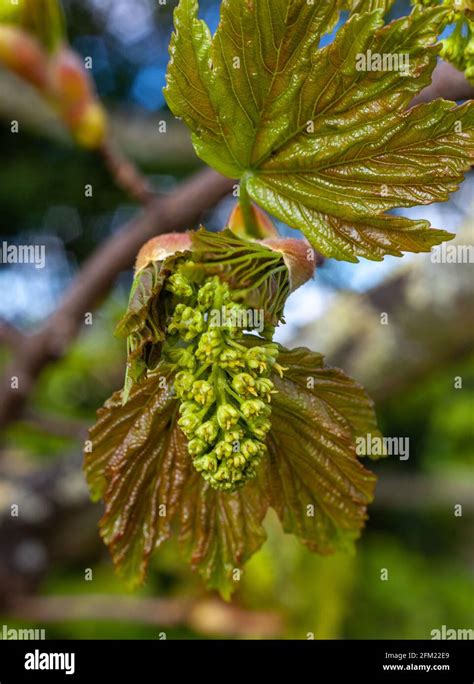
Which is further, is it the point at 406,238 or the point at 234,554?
the point at 234,554

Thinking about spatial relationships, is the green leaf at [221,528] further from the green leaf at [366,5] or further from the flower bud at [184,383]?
the green leaf at [366,5]

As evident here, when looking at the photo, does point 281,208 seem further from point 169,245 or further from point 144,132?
point 144,132

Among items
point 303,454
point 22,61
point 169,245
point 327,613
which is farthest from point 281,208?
point 327,613

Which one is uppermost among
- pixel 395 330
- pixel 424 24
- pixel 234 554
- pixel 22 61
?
pixel 22 61

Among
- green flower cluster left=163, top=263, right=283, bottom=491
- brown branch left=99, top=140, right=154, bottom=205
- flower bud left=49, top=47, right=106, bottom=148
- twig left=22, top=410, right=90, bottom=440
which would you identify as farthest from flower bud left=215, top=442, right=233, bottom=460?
twig left=22, top=410, right=90, bottom=440

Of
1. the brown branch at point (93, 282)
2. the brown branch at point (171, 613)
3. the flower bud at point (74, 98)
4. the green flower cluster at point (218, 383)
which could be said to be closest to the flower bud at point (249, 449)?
the green flower cluster at point (218, 383)

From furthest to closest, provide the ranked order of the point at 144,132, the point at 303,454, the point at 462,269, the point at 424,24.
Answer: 1. the point at 144,132
2. the point at 462,269
3. the point at 303,454
4. the point at 424,24
